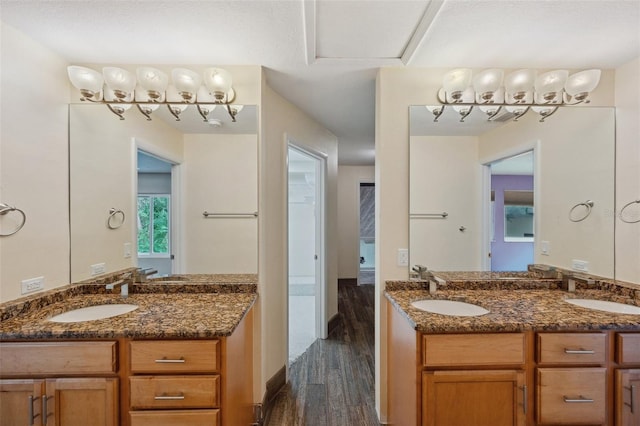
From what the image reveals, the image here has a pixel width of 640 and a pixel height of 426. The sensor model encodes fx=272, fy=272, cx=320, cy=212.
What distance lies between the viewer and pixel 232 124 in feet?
6.03

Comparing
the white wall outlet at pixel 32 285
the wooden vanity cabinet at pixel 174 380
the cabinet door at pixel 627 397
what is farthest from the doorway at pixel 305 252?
the cabinet door at pixel 627 397

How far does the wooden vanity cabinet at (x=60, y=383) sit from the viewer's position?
1168mm

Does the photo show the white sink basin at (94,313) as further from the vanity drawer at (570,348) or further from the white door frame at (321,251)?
the vanity drawer at (570,348)

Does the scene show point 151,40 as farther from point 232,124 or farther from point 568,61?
point 568,61

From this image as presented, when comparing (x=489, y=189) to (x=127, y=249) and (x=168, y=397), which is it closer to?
(x=168, y=397)

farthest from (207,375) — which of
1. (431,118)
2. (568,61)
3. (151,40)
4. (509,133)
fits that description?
(568,61)

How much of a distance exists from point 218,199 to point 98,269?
2.89 feet

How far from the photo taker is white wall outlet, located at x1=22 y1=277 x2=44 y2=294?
4.67ft

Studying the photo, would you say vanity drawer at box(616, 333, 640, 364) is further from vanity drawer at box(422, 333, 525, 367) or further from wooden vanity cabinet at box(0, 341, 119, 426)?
wooden vanity cabinet at box(0, 341, 119, 426)

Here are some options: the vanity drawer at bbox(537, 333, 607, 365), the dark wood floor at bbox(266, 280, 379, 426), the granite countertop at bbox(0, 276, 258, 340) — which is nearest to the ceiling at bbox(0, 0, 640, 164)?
the granite countertop at bbox(0, 276, 258, 340)

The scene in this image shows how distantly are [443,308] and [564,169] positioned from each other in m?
1.30

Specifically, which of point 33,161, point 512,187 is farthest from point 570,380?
point 33,161

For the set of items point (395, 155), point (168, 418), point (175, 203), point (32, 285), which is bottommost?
point (168, 418)

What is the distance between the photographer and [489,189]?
1.90 m
